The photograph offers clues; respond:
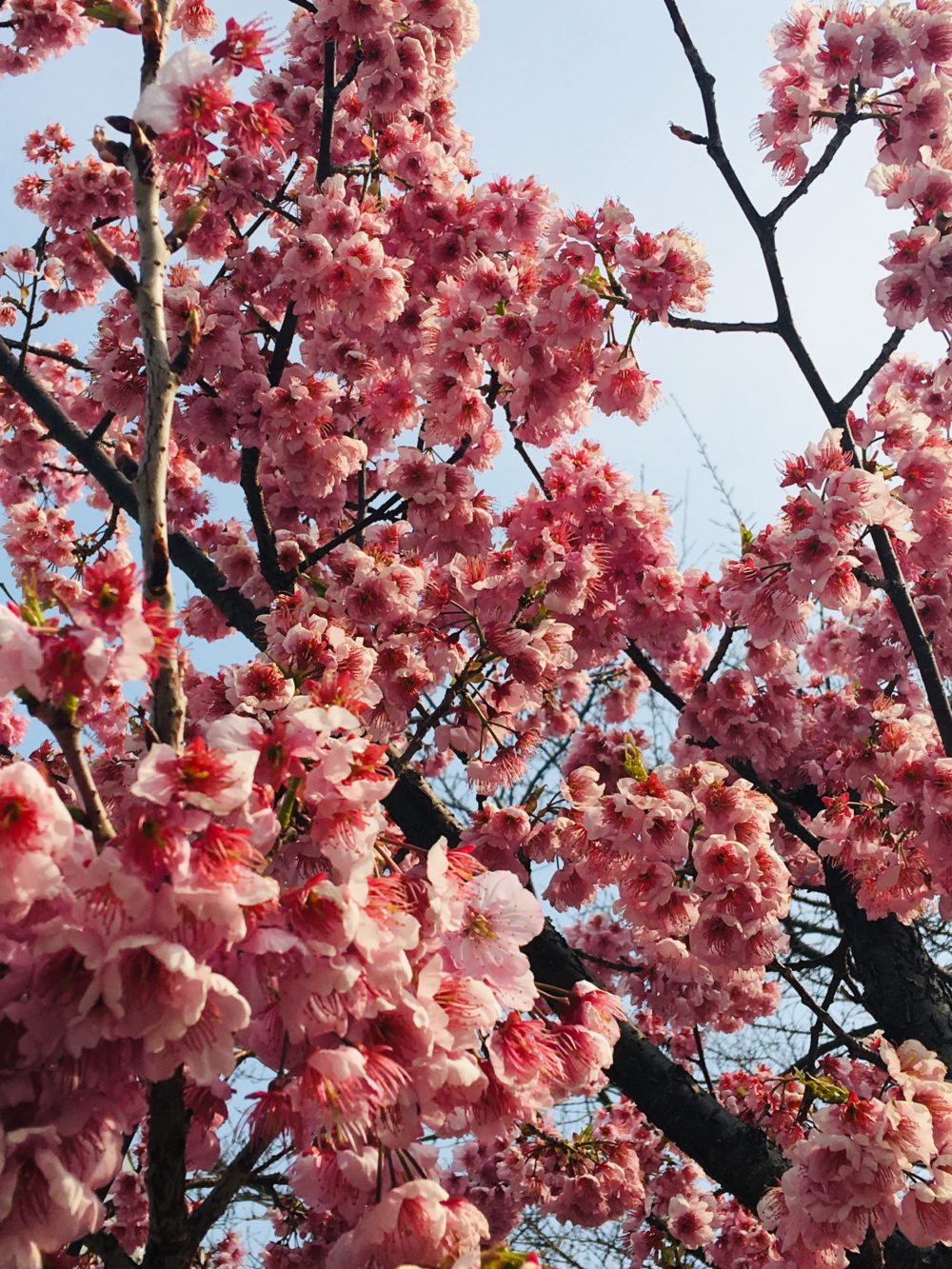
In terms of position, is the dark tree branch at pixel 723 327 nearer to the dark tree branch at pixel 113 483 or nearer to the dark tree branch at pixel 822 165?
the dark tree branch at pixel 822 165

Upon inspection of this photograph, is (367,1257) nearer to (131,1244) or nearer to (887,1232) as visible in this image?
(887,1232)

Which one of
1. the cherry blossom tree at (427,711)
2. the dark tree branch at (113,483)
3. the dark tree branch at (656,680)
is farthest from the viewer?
the dark tree branch at (656,680)

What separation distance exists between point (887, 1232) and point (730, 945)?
2.92ft

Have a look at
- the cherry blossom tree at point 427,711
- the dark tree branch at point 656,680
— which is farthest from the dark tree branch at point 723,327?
the dark tree branch at point 656,680

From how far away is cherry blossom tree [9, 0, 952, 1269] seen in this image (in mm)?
1315

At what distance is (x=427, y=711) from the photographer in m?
4.12

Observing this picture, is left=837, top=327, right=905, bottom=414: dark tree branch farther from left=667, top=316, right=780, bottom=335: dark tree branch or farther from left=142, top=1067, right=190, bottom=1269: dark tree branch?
left=142, top=1067, right=190, bottom=1269: dark tree branch

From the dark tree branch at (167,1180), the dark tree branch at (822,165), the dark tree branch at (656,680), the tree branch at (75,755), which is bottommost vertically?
the dark tree branch at (167,1180)

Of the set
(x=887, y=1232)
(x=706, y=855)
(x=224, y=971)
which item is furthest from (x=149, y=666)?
(x=887, y=1232)

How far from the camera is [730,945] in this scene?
10.7ft

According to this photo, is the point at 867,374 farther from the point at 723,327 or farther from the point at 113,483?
the point at 113,483

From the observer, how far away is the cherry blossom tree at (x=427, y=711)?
4.32 feet

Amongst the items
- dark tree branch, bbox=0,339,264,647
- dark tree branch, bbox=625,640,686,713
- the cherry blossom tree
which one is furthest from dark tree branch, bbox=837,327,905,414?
dark tree branch, bbox=0,339,264,647

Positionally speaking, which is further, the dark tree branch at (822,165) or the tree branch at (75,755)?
the dark tree branch at (822,165)
